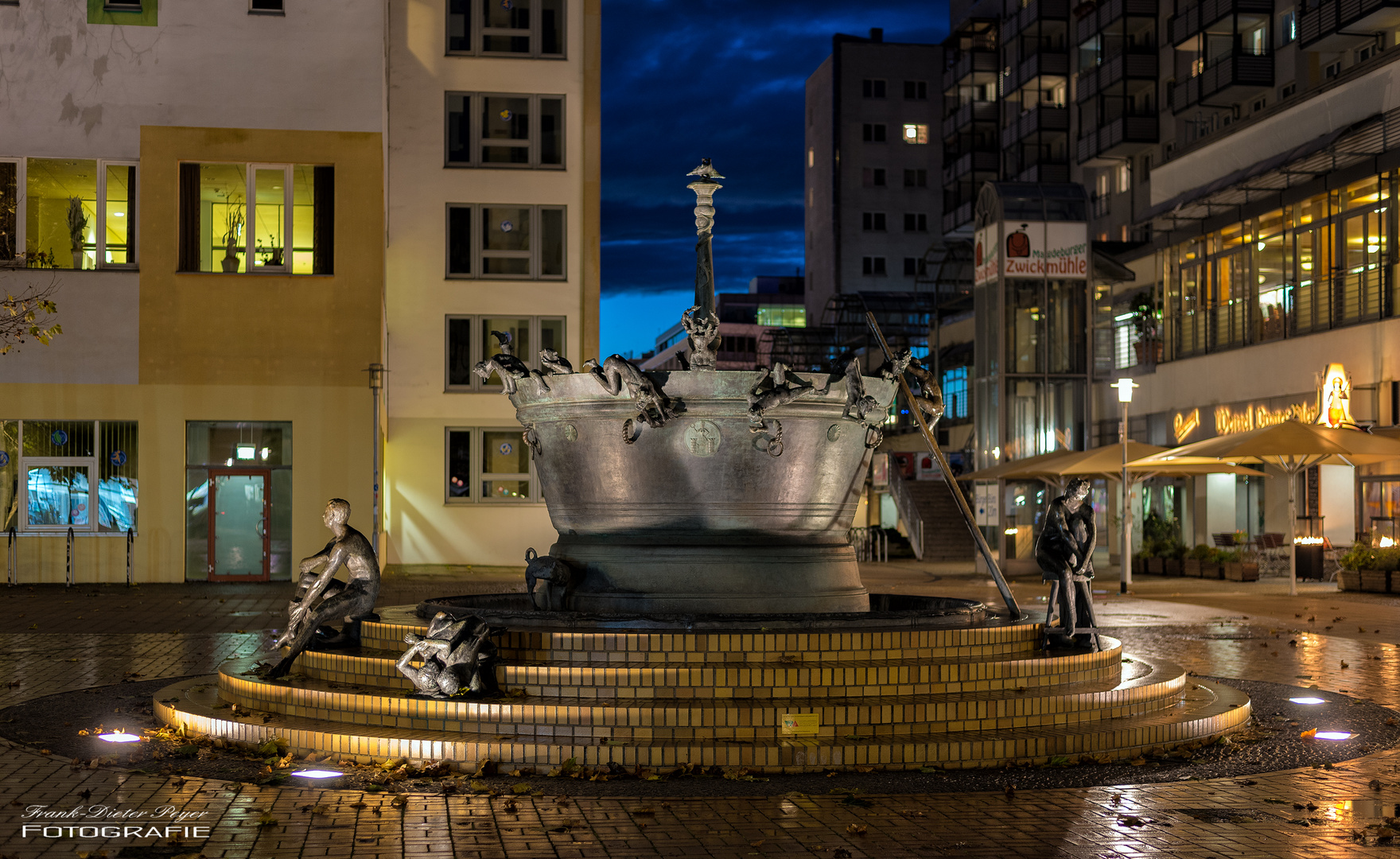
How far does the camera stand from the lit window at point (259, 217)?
92.6ft

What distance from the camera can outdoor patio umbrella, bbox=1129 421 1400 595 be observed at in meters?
25.1

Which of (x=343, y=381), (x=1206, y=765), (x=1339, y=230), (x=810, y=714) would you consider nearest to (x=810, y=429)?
(x=810, y=714)

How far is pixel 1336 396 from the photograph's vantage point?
103ft

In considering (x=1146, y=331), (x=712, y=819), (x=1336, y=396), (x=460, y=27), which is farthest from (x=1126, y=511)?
(x=712, y=819)

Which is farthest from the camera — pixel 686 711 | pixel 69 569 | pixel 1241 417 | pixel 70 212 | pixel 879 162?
pixel 879 162

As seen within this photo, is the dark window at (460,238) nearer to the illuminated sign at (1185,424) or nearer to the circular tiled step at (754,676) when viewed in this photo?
the illuminated sign at (1185,424)

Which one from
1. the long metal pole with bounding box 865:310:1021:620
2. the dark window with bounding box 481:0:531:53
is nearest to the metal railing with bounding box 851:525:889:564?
the dark window with bounding box 481:0:531:53

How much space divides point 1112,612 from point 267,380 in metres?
16.3

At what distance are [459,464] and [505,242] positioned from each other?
5.27 metres

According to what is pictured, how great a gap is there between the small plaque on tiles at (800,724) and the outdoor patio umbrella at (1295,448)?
18.8 m

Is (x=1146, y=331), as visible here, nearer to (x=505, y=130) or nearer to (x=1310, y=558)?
(x=1310, y=558)

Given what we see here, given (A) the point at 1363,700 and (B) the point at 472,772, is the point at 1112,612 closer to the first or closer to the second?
(A) the point at 1363,700

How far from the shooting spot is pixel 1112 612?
846 inches

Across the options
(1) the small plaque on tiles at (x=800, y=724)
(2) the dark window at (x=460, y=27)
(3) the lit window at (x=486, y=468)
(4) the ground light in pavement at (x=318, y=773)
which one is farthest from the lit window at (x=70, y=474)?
(1) the small plaque on tiles at (x=800, y=724)
